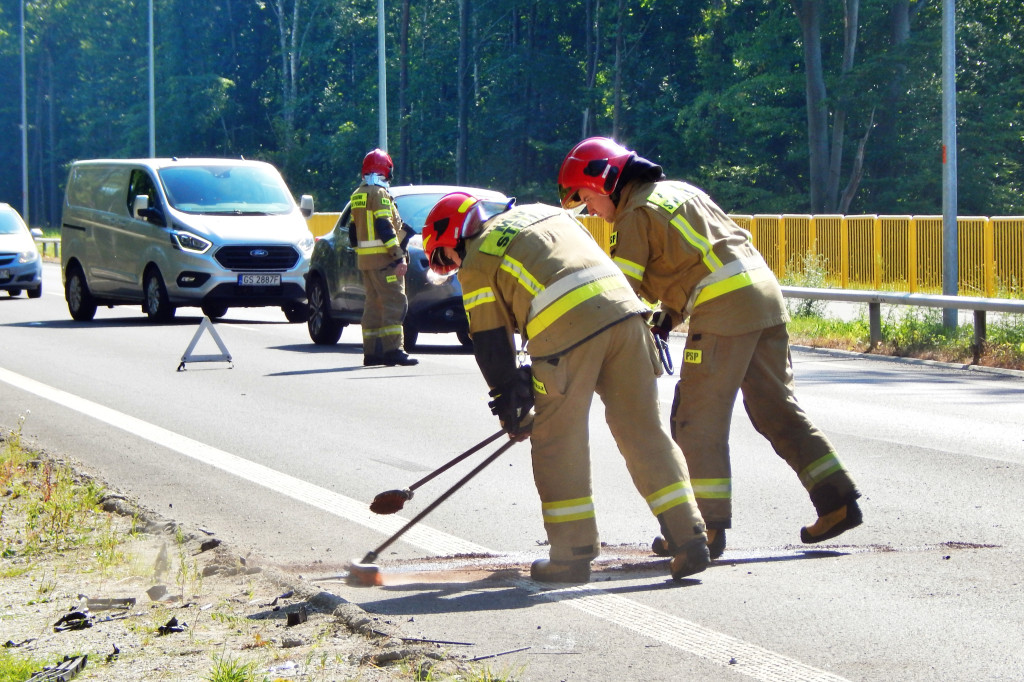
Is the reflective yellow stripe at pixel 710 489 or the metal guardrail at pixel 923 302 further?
the metal guardrail at pixel 923 302

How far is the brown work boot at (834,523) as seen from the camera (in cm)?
595

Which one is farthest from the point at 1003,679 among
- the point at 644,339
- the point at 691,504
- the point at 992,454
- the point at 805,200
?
the point at 805,200

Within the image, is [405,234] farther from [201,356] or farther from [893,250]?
[893,250]

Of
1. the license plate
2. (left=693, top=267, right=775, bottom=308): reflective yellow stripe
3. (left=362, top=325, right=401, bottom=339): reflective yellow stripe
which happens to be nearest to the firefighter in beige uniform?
(left=693, top=267, right=775, bottom=308): reflective yellow stripe

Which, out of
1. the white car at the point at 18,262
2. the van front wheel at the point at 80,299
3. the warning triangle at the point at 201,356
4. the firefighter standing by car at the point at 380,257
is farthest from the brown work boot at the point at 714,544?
the white car at the point at 18,262

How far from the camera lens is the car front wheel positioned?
1521 centimetres

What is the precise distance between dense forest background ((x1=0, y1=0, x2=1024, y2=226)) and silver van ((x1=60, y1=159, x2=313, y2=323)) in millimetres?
24196

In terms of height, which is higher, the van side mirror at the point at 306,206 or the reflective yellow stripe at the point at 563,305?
the van side mirror at the point at 306,206

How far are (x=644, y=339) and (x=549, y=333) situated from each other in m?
0.37

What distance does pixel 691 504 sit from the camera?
5.41 meters

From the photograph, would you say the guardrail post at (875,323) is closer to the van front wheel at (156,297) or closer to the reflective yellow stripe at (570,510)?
the van front wheel at (156,297)

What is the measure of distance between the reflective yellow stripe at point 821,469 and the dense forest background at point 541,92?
33.8 metres

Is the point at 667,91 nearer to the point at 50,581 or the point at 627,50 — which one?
the point at 627,50

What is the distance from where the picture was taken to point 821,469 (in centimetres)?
598
